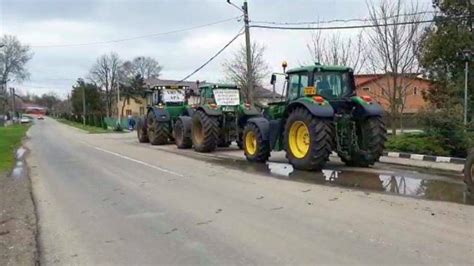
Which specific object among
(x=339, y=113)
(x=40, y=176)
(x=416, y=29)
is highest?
(x=416, y=29)

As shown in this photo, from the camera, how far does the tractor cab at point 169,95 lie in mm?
27625

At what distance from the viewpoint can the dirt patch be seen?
21.0 feet

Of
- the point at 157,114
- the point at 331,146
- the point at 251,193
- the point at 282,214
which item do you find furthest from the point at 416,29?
the point at 282,214

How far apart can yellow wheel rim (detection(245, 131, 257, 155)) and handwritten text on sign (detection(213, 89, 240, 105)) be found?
16.8 feet

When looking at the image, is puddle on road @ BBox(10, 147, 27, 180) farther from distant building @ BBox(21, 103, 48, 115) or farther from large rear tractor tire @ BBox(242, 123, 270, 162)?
distant building @ BBox(21, 103, 48, 115)

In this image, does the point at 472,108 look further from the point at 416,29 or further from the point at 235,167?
the point at 235,167

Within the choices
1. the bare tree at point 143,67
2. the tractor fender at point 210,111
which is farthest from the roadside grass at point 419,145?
the bare tree at point 143,67

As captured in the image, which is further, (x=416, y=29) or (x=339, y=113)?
(x=416, y=29)

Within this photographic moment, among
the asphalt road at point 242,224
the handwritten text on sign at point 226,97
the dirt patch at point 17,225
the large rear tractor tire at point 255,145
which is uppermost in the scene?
the handwritten text on sign at point 226,97

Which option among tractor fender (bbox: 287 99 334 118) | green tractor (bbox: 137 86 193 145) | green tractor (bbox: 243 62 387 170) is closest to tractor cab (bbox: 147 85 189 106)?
green tractor (bbox: 137 86 193 145)

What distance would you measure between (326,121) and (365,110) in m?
1.29

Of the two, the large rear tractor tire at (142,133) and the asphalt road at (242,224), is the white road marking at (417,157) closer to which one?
the asphalt road at (242,224)

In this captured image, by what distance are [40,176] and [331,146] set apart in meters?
7.64

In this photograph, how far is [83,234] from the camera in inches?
289
